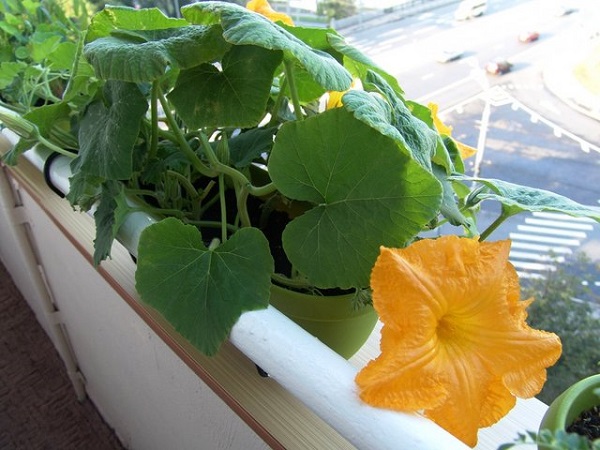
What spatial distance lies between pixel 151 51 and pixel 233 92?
67 mm

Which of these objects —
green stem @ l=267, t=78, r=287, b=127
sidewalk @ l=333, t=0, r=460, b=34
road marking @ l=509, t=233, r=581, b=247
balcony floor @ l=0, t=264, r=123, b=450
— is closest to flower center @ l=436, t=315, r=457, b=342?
green stem @ l=267, t=78, r=287, b=127

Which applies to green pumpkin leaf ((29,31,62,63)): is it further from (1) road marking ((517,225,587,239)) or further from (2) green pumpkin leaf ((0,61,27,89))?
(1) road marking ((517,225,587,239))

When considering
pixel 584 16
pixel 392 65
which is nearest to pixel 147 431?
pixel 392 65

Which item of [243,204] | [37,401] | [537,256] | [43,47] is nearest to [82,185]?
[243,204]

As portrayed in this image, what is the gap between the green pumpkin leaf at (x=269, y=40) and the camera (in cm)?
30

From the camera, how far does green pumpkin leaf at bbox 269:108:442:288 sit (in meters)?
0.33

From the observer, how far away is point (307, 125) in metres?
0.35

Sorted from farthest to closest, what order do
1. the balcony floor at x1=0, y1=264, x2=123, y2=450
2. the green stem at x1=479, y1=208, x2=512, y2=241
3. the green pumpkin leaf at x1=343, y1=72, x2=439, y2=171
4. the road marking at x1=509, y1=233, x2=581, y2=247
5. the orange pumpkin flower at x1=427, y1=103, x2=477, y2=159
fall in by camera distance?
the balcony floor at x1=0, y1=264, x2=123, y2=450, the road marking at x1=509, y1=233, x2=581, y2=247, the orange pumpkin flower at x1=427, y1=103, x2=477, y2=159, the green stem at x1=479, y1=208, x2=512, y2=241, the green pumpkin leaf at x1=343, y1=72, x2=439, y2=171

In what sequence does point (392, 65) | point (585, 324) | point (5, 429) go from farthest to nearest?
point (5, 429), point (392, 65), point (585, 324)

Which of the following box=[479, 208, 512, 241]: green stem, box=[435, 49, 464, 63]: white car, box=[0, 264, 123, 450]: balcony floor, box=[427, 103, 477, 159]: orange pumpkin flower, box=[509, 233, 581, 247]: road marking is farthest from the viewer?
box=[0, 264, 123, 450]: balcony floor

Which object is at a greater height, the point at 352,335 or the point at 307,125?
the point at 307,125

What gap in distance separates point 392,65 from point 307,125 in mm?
533

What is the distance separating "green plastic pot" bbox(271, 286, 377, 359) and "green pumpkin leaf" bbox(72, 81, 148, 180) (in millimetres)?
158

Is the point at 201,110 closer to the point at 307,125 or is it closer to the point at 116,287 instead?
the point at 307,125
